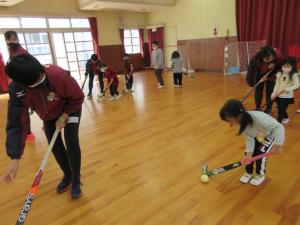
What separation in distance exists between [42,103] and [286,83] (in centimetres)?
295

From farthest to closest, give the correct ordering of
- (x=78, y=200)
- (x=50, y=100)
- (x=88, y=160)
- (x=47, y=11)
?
(x=47, y=11) → (x=88, y=160) → (x=78, y=200) → (x=50, y=100)

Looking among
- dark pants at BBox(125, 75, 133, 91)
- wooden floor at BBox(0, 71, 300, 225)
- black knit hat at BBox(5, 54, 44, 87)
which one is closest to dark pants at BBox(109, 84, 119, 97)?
dark pants at BBox(125, 75, 133, 91)

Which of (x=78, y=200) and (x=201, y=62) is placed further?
(x=201, y=62)

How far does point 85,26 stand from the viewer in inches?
381

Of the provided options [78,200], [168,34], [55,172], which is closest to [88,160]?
[55,172]

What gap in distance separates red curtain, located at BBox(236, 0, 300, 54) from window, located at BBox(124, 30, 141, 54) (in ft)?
16.5

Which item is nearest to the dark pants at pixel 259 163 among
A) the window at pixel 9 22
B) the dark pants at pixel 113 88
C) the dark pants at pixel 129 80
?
the dark pants at pixel 113 88

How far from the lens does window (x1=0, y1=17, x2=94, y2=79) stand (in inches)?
318

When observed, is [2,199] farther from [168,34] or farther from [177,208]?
[168,34]

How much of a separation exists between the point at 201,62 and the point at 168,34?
2.20 m

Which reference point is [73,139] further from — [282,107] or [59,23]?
[59,23]

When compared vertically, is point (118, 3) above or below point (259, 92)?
above

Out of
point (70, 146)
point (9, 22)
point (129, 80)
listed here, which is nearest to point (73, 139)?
point (70, 146)

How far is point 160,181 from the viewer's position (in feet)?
6.86
